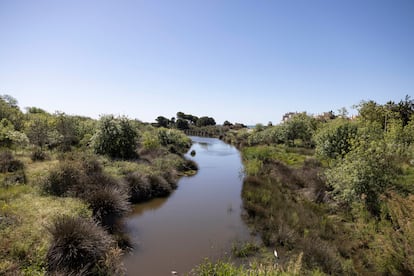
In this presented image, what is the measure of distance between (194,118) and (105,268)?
313 ft

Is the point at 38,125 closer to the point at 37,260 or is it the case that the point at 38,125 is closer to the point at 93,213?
the point at 93,213

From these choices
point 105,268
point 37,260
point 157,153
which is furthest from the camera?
point 157,153

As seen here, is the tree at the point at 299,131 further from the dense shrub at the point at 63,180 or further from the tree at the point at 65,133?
the dense shrub at the point at 63,180

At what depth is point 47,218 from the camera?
657 cm

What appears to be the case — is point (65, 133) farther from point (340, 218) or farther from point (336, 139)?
point (336, 139)

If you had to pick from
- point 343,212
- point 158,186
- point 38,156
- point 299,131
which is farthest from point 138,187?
point 299,131

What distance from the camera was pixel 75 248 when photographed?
5.28 meters

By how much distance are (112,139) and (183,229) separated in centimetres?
1045

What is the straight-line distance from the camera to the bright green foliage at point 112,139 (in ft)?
54.3

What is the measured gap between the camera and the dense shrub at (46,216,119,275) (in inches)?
199

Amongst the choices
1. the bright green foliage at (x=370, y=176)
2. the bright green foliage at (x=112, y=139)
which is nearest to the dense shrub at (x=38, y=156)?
the bright green foliage at (x=112, y=139)

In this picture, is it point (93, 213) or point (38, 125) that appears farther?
point (38, 125)

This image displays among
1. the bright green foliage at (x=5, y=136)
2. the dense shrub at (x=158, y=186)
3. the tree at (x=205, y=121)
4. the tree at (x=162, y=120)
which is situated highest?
the tree at (x=205, y=121)

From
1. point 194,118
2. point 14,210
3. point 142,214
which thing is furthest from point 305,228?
point 194,118
